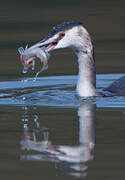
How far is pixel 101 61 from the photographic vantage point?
17172mm

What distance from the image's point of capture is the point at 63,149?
31.1 feet

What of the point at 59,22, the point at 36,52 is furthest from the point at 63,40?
the point at 59,22

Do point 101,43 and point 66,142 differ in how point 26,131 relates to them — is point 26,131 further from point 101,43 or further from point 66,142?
point 101,43

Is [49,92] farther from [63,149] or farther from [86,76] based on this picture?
[63,149]

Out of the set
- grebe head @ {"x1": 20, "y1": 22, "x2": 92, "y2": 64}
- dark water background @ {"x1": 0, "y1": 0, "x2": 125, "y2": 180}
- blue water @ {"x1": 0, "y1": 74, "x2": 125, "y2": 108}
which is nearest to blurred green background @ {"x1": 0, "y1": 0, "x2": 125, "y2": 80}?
dark water background @ {"x1": 0, "y1": 0, "x2": 125, "y2": 180}

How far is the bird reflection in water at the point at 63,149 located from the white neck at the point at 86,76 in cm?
201

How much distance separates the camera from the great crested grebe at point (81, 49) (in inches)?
484

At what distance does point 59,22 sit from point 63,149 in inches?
518

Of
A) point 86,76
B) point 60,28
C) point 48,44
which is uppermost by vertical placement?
point 60,28

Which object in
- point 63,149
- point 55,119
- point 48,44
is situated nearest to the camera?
point 63,149

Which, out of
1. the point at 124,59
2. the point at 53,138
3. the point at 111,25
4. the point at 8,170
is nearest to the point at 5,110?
the point at 53,138

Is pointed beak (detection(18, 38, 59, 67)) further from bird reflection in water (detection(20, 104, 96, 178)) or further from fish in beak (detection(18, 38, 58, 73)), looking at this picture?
bird reflection in water (detection(20, 104, 96, 178))

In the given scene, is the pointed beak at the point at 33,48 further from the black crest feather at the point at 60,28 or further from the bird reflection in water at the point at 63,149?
the bird reflection in water at the point at 63,149

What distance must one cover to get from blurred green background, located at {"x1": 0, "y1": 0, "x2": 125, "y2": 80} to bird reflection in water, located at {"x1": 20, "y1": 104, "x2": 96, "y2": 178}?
4.95 m
